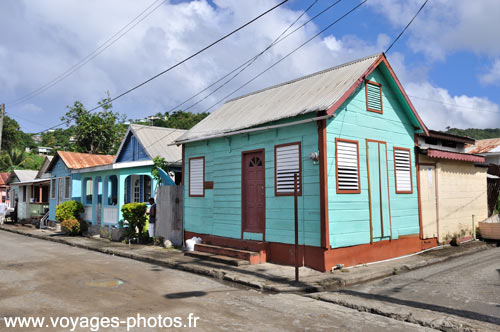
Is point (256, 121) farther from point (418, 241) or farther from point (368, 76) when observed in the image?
point (418, 241)

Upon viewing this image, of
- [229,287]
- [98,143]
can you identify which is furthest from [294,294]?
[98,143]

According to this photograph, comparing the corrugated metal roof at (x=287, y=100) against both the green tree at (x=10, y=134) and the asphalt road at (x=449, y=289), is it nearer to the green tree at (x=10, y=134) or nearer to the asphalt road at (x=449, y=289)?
the asphalt road at (x=449, y=289)

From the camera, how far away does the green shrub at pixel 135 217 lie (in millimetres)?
16125

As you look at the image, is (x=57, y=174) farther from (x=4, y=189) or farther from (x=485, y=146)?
(x=485, y=146)

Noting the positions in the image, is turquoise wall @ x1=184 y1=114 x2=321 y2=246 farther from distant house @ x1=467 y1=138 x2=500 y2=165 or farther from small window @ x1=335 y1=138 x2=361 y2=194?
distant house @ x1=467 y1=138 x2=500 y2=165

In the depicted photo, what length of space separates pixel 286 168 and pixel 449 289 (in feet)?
16.2

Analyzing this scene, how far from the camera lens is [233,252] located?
11328 mm

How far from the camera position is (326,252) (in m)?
9.62

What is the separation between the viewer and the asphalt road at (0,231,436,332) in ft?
19.6

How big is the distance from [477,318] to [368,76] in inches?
290

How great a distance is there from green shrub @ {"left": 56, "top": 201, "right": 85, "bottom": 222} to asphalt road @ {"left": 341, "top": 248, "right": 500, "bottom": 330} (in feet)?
54.9

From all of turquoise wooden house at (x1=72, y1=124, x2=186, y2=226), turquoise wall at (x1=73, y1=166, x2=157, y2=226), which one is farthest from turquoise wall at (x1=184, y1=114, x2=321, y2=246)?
turquoise wall at (x1=73, y1=166, x2=157, y2=226)

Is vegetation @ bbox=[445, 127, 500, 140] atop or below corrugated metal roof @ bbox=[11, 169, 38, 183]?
atop

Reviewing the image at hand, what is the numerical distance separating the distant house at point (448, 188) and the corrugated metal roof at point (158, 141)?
1158cm
